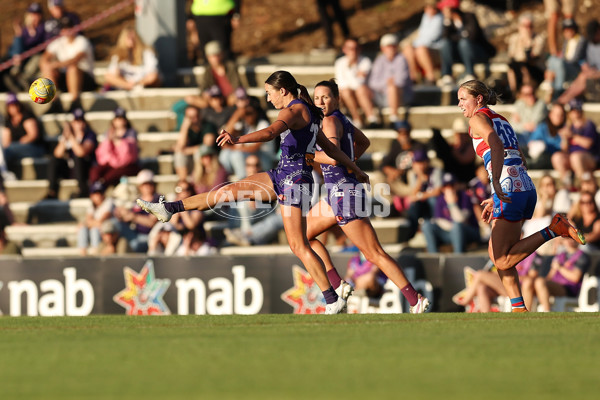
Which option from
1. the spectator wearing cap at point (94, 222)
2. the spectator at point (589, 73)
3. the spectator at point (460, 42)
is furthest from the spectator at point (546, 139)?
the spectator wearing cap at point (94, 222)

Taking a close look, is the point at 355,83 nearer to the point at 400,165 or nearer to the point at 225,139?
the point at 400,165

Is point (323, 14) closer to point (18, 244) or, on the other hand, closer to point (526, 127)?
point (526, 127)

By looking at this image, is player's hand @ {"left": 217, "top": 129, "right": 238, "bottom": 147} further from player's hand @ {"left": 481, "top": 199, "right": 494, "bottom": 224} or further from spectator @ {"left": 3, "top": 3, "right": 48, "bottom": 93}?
spectator @ {"left": 3, "top": 3, "right": 48, "bottom": 93}

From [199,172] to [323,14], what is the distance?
18.6ft

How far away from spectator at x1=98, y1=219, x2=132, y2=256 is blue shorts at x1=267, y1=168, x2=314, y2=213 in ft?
21.1

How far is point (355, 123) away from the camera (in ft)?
59.1

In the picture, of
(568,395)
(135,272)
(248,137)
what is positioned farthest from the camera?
(135,272)

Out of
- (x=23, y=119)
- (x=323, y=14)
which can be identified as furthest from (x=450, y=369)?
(x=323, y=14)

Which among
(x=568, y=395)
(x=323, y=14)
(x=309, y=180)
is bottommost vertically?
(x=568, y=395)

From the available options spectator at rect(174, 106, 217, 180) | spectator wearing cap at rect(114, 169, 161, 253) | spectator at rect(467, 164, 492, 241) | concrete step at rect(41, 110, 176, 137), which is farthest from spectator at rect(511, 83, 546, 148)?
concrete step at rect(41, 110, 176, 137)

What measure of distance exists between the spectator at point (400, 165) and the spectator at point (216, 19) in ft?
11.9

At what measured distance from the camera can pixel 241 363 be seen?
7090 millimetres

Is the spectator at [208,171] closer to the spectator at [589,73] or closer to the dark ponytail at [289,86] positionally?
the spectator at [589,73]

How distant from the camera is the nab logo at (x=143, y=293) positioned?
15.0 metres
